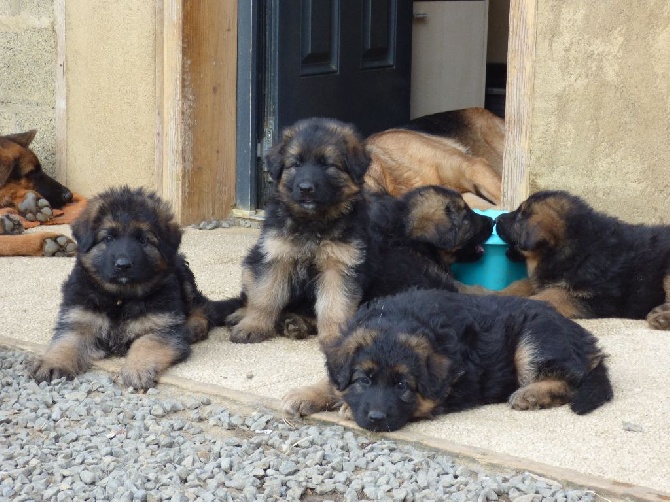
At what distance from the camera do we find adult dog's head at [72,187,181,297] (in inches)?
222

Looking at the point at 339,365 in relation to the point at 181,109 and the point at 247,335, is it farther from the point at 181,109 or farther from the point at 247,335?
the point at 181,109

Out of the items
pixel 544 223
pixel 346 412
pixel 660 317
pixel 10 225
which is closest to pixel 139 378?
pixel 346 412

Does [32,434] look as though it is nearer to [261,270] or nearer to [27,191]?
[261,270]

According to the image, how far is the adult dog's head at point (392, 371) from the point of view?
4.66 m

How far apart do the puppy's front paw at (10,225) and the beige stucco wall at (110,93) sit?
1220 mm

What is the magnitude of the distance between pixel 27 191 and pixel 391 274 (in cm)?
500

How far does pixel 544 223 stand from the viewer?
6840mm

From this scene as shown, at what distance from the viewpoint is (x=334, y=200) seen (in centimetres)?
613

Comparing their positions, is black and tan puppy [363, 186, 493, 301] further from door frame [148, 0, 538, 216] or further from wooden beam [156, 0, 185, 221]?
wooden beam [156, 0, 185, 221]

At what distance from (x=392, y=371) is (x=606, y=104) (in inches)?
143

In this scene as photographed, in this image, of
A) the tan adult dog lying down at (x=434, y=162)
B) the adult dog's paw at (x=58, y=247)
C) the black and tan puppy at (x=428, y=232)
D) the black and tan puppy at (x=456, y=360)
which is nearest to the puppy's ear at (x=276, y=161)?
the black and tan puppy at (x=428, y=232)

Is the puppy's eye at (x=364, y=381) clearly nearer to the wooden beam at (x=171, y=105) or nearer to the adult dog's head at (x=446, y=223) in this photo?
the adult dog's head at (x=446, y=223)

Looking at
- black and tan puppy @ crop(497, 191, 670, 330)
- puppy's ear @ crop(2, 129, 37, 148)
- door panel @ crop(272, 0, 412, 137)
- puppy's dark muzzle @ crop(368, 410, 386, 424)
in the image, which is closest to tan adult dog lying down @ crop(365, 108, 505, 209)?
door panel @ crop(272, 0, 412, 137)

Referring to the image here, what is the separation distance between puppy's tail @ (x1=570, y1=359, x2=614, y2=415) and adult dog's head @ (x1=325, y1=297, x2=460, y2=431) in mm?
606
